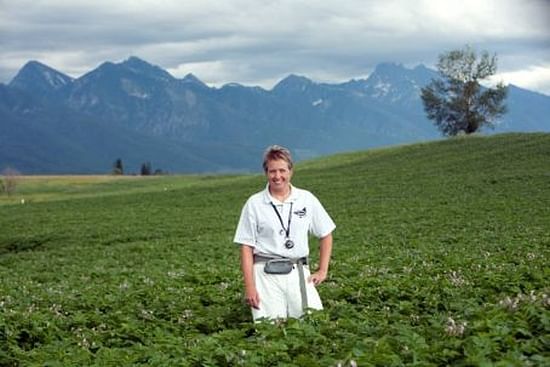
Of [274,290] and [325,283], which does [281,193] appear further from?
[325,283]

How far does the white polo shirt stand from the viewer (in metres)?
9.13

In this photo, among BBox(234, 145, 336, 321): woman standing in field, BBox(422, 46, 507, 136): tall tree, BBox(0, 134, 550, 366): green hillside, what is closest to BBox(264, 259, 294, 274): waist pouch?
BBox(234, 145, 336, 321): woman standing in field

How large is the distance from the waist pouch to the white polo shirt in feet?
0.27

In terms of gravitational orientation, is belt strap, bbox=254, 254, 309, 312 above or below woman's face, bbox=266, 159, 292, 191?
below

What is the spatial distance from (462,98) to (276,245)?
96414mm

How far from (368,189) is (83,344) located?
4318 centimetres

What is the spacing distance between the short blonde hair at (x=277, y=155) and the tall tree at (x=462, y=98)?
95.7 metres

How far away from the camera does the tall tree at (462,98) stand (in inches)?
3984

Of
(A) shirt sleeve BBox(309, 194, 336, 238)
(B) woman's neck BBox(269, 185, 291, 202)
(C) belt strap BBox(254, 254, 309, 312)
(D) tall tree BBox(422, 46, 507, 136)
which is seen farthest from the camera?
(D) tall tree BBox(422, 46, 507, 136)

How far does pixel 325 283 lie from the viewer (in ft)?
47.7

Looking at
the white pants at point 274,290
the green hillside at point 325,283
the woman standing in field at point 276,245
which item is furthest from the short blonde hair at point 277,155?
the green hillside at point 325,283

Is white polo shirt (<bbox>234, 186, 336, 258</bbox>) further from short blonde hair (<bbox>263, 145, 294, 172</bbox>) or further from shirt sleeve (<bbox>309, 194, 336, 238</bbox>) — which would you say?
short blonde hair (<bbox>263, 145, 294, 172</bbox>)

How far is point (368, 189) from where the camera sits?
171 ft

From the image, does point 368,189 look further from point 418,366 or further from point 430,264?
point 418,366
